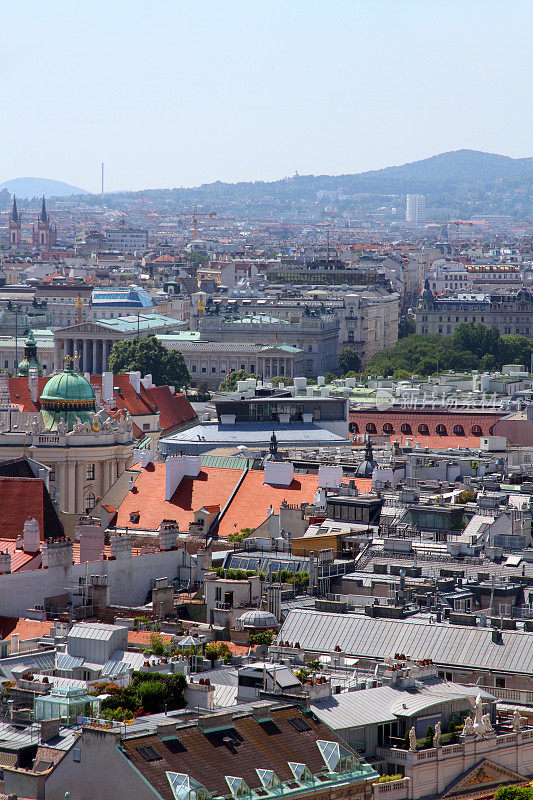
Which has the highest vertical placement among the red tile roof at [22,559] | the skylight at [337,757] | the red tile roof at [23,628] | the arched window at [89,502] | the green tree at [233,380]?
the skylight at [337,757]

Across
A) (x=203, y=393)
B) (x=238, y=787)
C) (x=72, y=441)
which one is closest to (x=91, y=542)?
(x=72, y=441)

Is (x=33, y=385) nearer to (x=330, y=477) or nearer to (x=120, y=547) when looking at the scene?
(x=330, y=477)

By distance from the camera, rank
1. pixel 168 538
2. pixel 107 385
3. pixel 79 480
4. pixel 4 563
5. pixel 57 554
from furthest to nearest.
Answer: pixel 107 385
pixel 79 480
pixel 168 538
pixel 57 554
pixel 4 563

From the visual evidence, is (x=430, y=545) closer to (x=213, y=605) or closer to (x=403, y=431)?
(x=213, y=605)

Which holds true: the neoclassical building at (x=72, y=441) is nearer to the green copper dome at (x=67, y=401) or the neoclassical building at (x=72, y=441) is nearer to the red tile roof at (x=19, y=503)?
the green copper dome at (x=67, y=401)

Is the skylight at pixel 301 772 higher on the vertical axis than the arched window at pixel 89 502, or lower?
higher

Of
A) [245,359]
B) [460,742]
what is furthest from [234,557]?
[245,359]

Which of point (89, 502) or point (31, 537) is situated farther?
point (89, 502)

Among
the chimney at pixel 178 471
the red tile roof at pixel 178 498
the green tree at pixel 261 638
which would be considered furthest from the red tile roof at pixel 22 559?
the chimney at pixel 178 471
